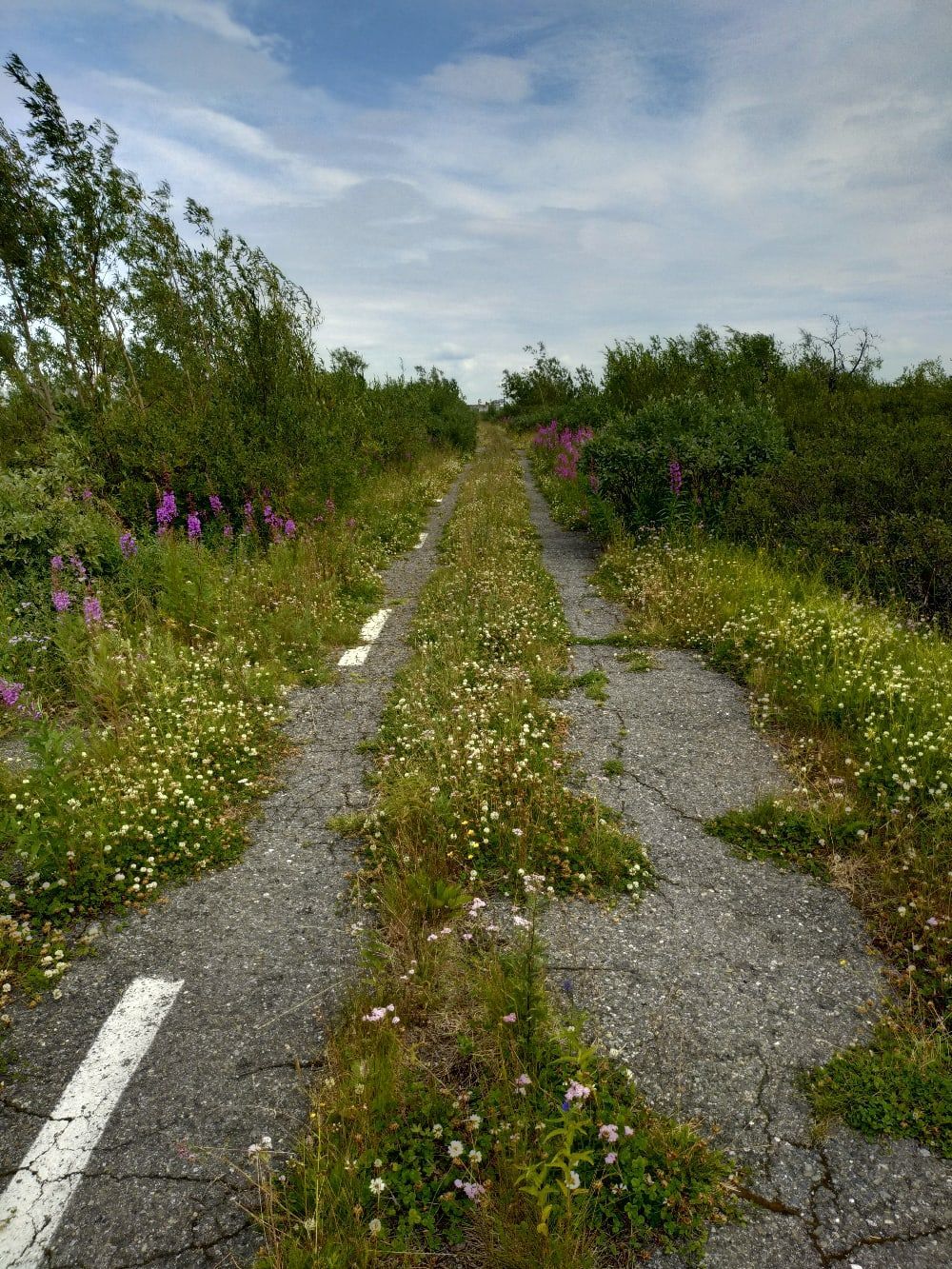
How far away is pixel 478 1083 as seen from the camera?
107 inches

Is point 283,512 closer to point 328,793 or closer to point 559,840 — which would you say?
point 328,793

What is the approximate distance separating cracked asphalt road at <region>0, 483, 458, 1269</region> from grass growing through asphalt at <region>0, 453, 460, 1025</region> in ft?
0.81

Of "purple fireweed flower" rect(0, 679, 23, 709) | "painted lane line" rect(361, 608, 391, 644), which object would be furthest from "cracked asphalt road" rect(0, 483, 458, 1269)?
"painted lane line" rect(361, 608, 391, 644)

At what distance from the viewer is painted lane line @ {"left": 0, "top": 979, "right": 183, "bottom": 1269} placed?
225 centimetres

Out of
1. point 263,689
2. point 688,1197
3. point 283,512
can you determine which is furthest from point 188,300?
point 688,1197

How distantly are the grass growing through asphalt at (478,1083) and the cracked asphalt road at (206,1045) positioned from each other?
19 centimetres

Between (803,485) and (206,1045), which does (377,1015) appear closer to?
(206,1045)

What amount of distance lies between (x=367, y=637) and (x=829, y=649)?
523cm

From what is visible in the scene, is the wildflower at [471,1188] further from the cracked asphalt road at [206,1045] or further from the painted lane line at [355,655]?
the painted lane line at [355,655]

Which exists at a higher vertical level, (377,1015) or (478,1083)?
(377,1015)

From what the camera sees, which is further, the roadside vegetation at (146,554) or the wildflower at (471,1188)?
the roadside vegetation at (146,554)

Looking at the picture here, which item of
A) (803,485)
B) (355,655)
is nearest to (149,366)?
(355,655)

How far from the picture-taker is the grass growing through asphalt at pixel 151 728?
12.6 feet

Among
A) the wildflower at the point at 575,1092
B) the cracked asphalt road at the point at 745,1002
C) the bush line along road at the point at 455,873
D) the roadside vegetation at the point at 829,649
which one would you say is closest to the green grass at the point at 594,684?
the bush line along road at the point at 455,873
